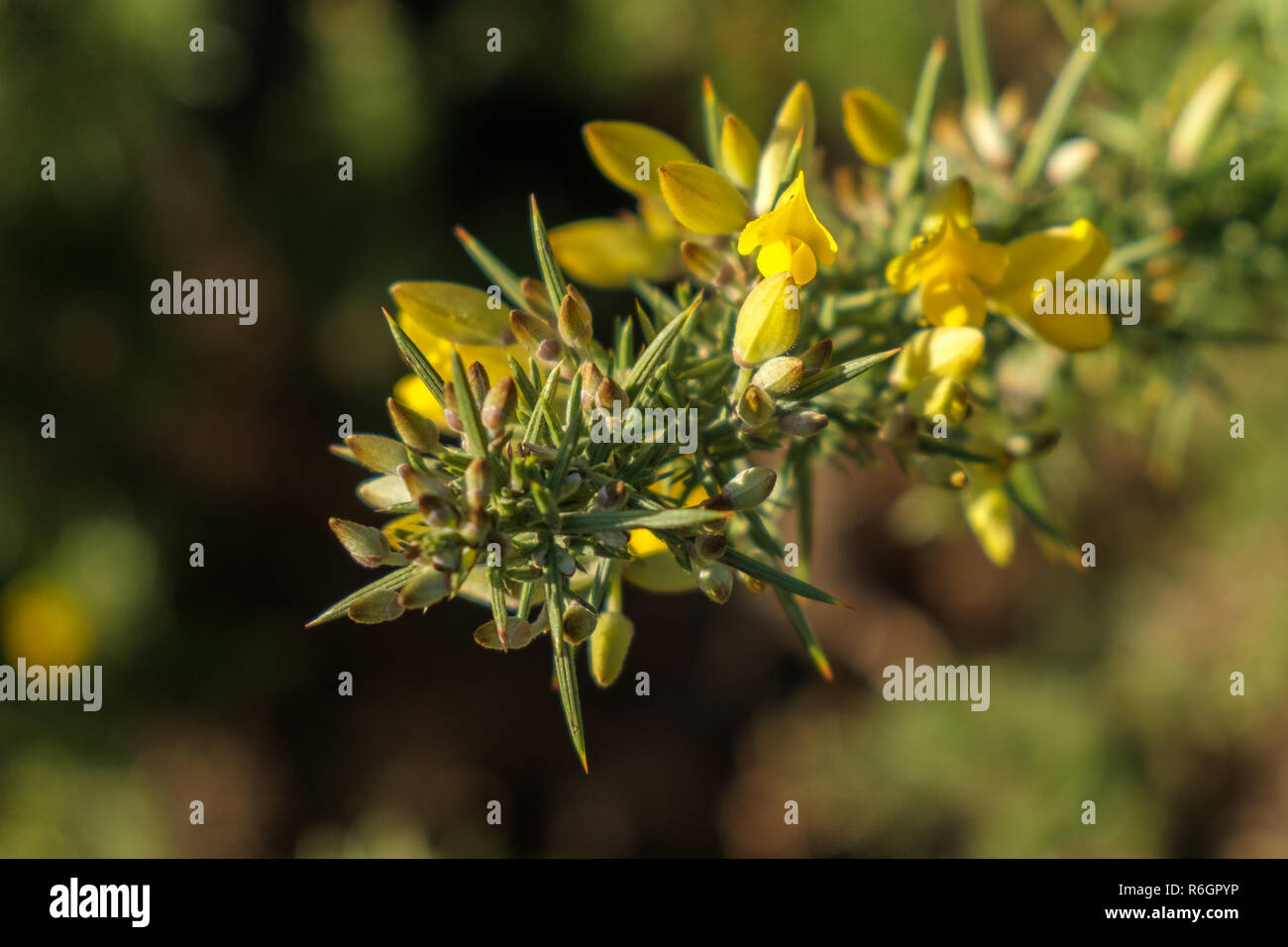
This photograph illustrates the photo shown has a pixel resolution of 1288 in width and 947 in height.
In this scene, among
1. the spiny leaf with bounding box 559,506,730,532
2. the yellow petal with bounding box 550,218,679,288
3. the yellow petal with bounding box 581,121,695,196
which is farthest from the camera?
the yellow petal with bounding box 550,218,679,288

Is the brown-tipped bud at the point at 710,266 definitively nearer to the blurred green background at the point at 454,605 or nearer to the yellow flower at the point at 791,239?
the yellow flower at the point at 791,239

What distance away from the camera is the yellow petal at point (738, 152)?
3.04ft

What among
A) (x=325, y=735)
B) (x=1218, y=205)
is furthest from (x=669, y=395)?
(x=325, y=735)

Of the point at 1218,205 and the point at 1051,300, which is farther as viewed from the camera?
the point at 1218,205

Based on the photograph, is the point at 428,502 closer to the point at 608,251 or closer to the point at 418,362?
the point at 418,362

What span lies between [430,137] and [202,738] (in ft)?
8.55

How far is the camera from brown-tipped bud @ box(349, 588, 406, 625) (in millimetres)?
699

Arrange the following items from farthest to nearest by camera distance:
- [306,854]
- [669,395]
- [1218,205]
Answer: [306,854]
[1218,205]
[669,395]

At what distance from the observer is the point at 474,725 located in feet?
11.7

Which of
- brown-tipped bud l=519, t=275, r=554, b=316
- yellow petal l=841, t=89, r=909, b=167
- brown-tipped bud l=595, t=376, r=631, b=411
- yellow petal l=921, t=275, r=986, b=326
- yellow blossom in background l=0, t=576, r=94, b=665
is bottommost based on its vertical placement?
yellow blossom in background l=0, t=576, r=94, b=665

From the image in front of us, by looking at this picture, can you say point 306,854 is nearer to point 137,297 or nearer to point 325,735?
point 325,735

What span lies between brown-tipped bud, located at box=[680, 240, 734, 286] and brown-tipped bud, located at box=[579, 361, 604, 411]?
222 mm

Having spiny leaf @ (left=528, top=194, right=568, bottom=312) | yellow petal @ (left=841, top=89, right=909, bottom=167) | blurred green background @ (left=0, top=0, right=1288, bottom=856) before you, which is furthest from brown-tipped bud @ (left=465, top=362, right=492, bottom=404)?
blurred green background @ (left=0, top=0, right=1288, bottom=856)

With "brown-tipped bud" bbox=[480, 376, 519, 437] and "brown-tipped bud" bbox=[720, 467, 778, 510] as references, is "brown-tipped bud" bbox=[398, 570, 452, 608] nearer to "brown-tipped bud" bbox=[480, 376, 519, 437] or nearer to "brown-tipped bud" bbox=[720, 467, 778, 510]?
"brown-tipped bud" bbox=[480, 376, 519, 437]
